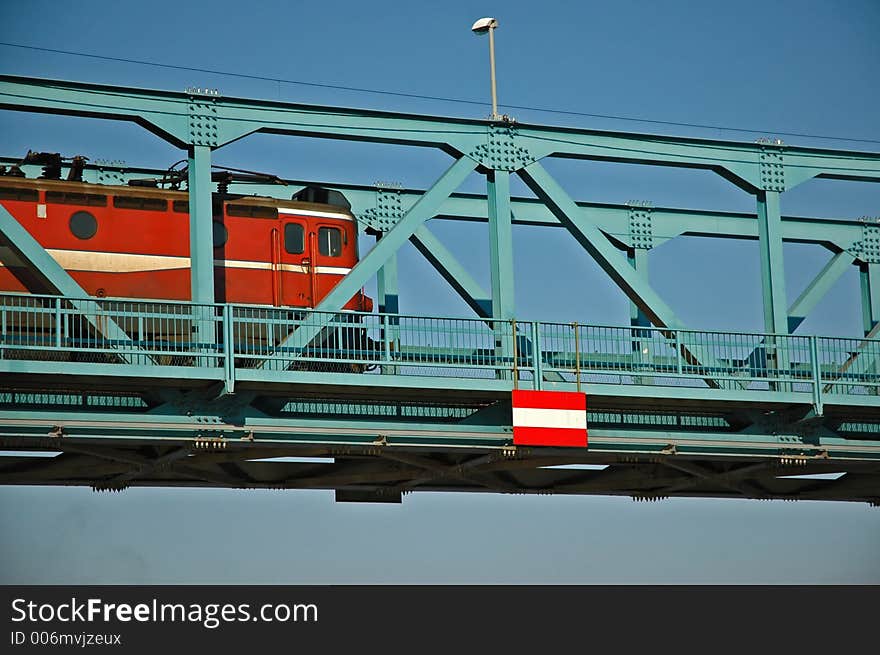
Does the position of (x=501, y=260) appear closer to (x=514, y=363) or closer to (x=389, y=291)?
(x=514, y=363)

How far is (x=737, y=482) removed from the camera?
4678 centimetres

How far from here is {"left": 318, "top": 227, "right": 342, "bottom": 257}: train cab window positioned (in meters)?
43.9

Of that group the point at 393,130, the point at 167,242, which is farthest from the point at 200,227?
the point at 393,130

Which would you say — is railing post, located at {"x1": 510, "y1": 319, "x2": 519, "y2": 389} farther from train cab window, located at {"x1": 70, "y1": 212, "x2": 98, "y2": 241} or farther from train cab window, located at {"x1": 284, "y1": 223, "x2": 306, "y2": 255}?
train cab window, located at {"x1": 70, "y1": 212, "x2": 98, "y2": 241}

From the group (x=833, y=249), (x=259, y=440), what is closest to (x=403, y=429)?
(x=259, y=440)

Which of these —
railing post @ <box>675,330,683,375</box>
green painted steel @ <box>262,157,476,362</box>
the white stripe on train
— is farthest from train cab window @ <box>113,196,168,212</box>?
railing post @ <box>675,330,683,375</box>

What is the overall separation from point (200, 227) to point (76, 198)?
221 inches

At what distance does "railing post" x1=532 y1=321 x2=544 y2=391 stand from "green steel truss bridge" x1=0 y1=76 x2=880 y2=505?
0.06 metres

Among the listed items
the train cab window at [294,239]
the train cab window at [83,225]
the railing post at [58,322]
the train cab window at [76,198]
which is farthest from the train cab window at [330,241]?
the railing post at [58,322]
